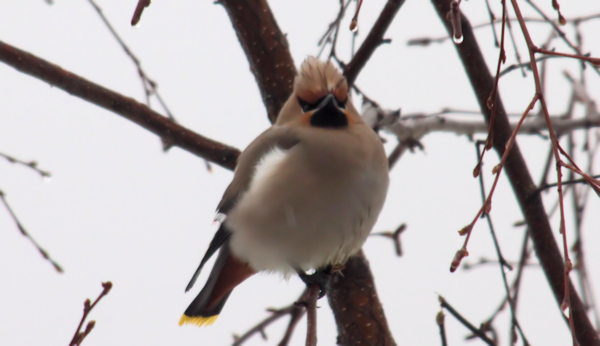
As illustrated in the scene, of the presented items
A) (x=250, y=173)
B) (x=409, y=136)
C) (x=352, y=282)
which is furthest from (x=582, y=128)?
(x=250, y=173)

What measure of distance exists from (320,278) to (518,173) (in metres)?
0.98

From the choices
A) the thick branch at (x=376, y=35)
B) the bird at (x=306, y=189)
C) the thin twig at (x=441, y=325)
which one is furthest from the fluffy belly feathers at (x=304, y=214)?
the thin twig at (x=441, y=325)

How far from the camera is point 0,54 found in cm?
285

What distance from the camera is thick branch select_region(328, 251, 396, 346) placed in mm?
3062

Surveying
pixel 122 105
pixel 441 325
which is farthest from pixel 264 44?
pixel 441 325

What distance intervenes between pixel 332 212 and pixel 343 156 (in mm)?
253

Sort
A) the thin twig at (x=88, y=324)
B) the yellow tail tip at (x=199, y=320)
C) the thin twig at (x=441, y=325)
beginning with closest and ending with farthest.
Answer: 1. the thin twig at (x=88, y=324)
2. the thin twig at (x=441, y=325)
3. the yellow tail tip at (x=199, y=320)

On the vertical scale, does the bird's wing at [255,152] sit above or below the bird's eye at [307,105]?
below

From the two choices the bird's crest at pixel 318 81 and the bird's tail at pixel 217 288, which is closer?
the bird's crest at pixel 318 81

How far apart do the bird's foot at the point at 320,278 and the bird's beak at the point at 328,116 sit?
654mm

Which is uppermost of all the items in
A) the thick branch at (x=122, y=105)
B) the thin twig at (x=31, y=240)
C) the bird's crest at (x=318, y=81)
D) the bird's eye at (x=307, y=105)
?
the bird's crest at (x=318, y=81)

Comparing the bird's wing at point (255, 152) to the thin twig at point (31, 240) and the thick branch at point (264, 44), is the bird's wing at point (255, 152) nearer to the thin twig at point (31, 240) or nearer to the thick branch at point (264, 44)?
the thick branch at point (264, 44)

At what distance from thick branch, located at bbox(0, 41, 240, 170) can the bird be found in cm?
14

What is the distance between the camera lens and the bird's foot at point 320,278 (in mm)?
3168
